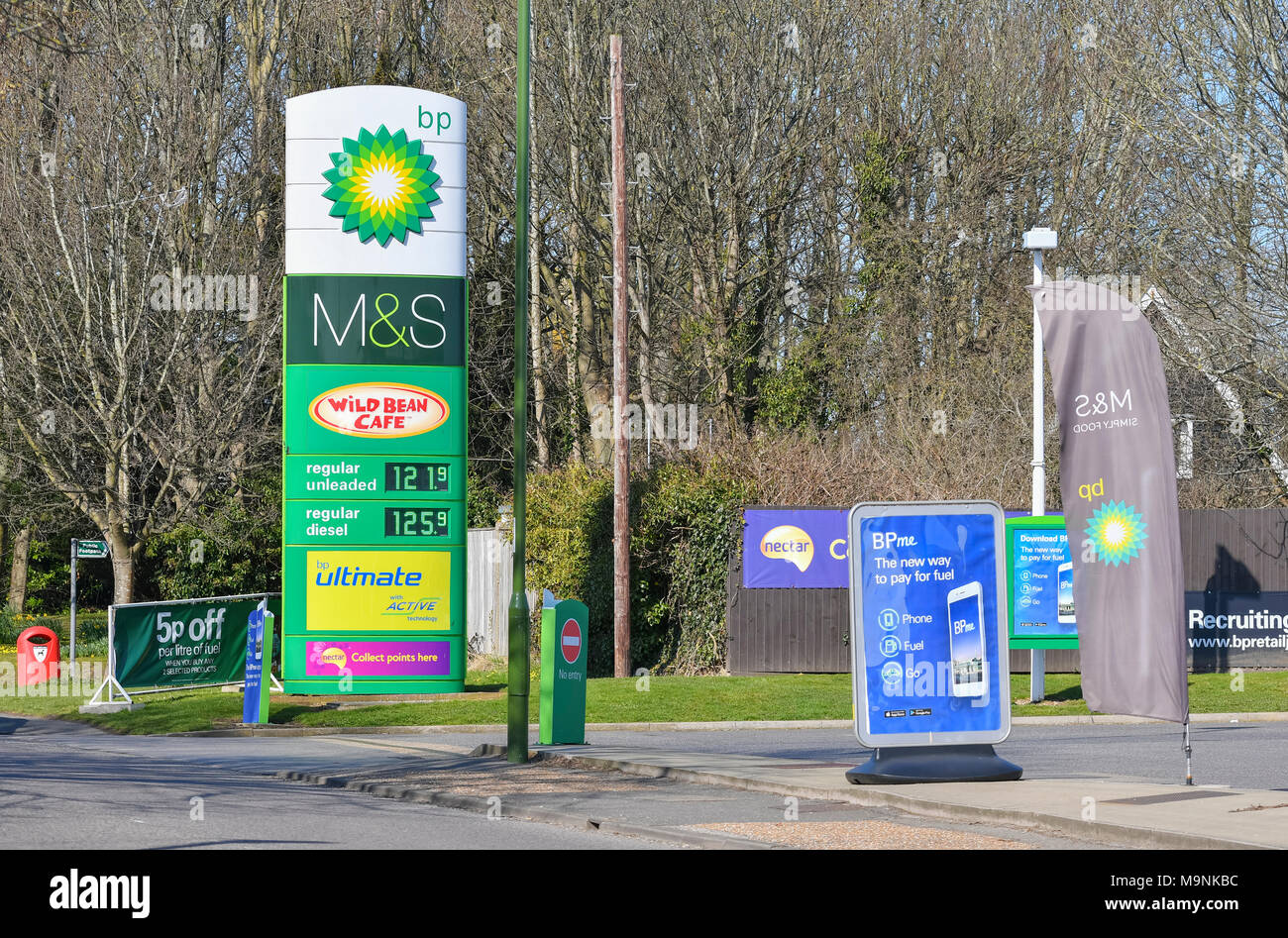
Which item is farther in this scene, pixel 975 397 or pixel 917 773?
pixel 975 397

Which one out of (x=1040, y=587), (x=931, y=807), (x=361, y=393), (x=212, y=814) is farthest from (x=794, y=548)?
(x=212, y=814)

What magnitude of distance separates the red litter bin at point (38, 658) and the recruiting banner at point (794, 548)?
512 inches

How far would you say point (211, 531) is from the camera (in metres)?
34.6

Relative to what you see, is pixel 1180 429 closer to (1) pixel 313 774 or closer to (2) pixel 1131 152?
(2) pixel 1131 152

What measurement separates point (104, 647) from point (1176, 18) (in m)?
27.5

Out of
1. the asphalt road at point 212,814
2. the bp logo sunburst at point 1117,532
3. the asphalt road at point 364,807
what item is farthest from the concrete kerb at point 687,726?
the bp logo sunburst at point 1117,532

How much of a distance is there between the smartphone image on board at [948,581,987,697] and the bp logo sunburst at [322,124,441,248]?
12509 mm

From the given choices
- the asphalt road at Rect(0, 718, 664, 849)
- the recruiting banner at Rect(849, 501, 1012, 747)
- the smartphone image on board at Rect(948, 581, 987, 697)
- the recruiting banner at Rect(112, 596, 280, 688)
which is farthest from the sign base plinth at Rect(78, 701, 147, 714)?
the smartphone image on board at Rect(948, 581, 987, 697)

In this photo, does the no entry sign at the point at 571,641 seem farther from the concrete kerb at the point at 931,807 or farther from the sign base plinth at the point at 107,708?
the sign base plinth at the point at 107,708

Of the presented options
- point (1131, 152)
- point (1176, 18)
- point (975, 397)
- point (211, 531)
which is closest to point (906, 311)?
point (975, 397)

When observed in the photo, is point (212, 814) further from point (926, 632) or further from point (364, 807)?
point (926, 632)

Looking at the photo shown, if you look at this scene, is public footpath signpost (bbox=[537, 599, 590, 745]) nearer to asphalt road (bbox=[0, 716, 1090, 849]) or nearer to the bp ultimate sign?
asphalt road (bbox=[0, 716, 1090, 849])

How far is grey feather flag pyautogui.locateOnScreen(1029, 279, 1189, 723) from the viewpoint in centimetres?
1166

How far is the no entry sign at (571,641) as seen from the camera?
16562 millimetres
